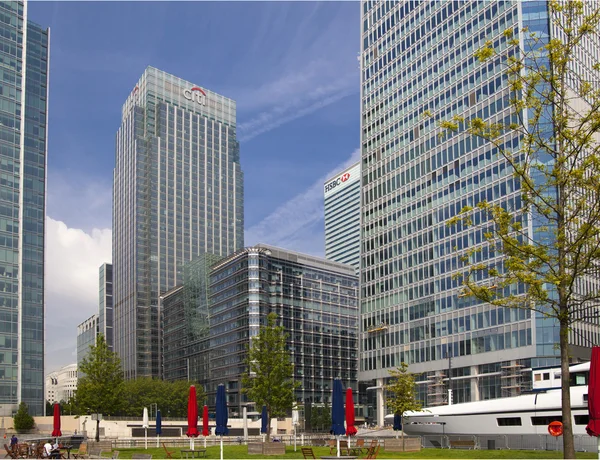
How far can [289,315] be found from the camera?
15700 cm

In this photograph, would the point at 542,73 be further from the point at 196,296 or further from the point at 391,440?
the point at 196,296

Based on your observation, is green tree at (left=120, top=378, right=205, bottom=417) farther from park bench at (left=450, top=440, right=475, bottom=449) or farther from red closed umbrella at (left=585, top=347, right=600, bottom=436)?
red closed umbrella at (left=585, top=347, right=600, bottom=436)

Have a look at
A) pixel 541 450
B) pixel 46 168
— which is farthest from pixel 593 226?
pixel 46 168

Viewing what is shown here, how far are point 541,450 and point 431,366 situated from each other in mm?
60986

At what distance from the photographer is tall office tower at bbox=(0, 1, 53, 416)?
12481 cm

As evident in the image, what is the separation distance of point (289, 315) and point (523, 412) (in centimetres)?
11188

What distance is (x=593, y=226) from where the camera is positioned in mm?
24281

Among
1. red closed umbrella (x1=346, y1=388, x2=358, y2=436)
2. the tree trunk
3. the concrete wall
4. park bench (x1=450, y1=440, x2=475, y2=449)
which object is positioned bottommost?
the concrete wall

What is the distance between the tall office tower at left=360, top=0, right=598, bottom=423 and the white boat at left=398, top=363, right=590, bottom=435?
107 ft

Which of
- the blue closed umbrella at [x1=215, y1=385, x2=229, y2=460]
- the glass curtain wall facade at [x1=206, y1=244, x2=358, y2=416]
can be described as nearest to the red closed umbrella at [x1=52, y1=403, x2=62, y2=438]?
the blue closed umbrella at [x1=215, y1=385, x2=229, y2=460]

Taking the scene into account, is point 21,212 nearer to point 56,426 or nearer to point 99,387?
point 99,387

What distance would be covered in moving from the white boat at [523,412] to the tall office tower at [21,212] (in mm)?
91131

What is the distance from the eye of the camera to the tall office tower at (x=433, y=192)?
3593 inches

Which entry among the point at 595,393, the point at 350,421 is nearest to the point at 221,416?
the point at 350,421
